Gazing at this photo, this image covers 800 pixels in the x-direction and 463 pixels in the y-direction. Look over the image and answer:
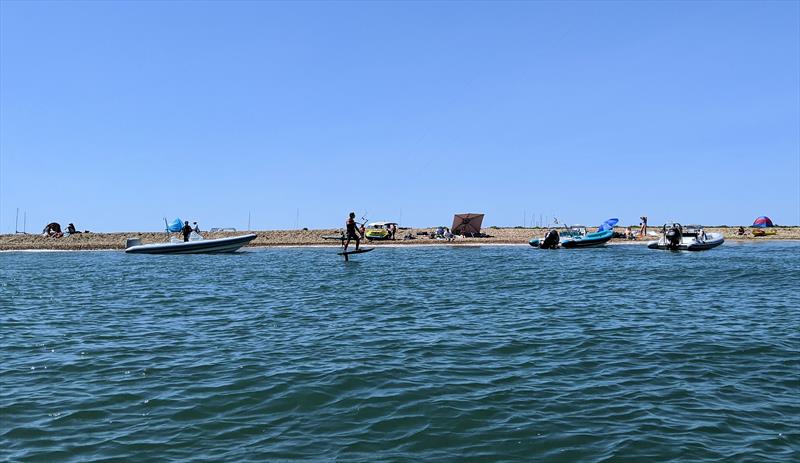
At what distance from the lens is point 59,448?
6.35m

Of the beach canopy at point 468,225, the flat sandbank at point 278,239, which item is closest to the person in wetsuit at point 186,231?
the flat sandbank at point 278,239

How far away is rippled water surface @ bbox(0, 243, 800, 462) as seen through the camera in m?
6.42

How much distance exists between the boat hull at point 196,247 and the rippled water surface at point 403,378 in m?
27.0

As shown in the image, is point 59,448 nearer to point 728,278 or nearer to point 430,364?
point 430,364

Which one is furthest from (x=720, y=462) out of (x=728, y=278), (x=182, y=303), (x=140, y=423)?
(x=728, y=278)

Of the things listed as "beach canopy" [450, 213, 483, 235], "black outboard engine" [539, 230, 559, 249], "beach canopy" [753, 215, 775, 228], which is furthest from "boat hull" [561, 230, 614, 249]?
"beach canopy" [753, 215, 775, 228]

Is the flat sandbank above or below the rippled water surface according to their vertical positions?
above

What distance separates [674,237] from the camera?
49.1 meters

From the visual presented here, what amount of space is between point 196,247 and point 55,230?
39817 mm

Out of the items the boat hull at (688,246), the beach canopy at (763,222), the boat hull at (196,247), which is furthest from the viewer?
the beach canopy at (763,222)

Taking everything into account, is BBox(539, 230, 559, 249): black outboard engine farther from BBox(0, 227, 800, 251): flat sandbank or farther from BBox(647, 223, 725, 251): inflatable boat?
BBox(0, 227, 800, 251): flat sandbank

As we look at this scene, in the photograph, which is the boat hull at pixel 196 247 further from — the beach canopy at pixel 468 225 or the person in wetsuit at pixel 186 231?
the beach canopy at pixel 468 225

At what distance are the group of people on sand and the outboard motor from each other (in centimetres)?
6919

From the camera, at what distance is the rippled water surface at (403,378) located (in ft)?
21.1
